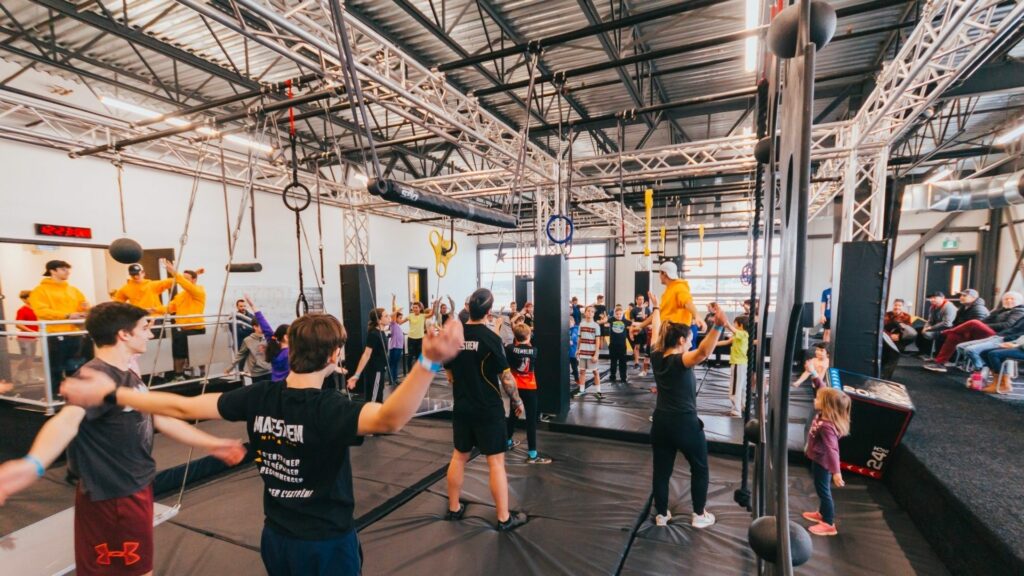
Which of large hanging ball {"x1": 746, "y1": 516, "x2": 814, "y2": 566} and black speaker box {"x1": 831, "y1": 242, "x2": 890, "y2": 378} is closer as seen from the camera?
large hanging ball {"x1": 746, "y1": 516, "x2": 814, "y2": 566}

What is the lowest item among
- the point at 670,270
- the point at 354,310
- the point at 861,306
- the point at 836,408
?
the point at 836,408

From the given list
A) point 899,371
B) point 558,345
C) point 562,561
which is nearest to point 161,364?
point 558,345

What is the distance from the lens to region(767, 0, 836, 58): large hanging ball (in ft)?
1.45

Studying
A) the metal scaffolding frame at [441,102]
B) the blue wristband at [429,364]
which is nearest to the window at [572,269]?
the metal scaffolding frame at [441,102]

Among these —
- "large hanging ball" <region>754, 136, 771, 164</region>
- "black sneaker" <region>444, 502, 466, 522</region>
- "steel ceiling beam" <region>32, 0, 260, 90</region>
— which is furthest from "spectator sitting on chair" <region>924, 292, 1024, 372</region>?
"steel ceiling beam" <region>32, 0, 260, 90</region>

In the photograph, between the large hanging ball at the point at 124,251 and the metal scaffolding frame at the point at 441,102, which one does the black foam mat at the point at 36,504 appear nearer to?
the large hanging ball at the point at 124,251

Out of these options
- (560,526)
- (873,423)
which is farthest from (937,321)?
(560,526)

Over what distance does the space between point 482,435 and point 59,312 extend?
17.4 feet

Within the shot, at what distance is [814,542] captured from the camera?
2947 millimetres

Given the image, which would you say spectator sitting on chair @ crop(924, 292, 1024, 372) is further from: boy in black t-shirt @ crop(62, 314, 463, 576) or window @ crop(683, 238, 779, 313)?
boy in black t-shirt @ crop(62, 314, 463, 576)

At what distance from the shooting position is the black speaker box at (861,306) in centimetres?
511

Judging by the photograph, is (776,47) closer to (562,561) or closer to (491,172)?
(562,561)

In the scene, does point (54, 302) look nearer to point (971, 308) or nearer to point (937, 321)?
point (971, 308)

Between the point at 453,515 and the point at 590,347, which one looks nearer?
the point at 453,515
